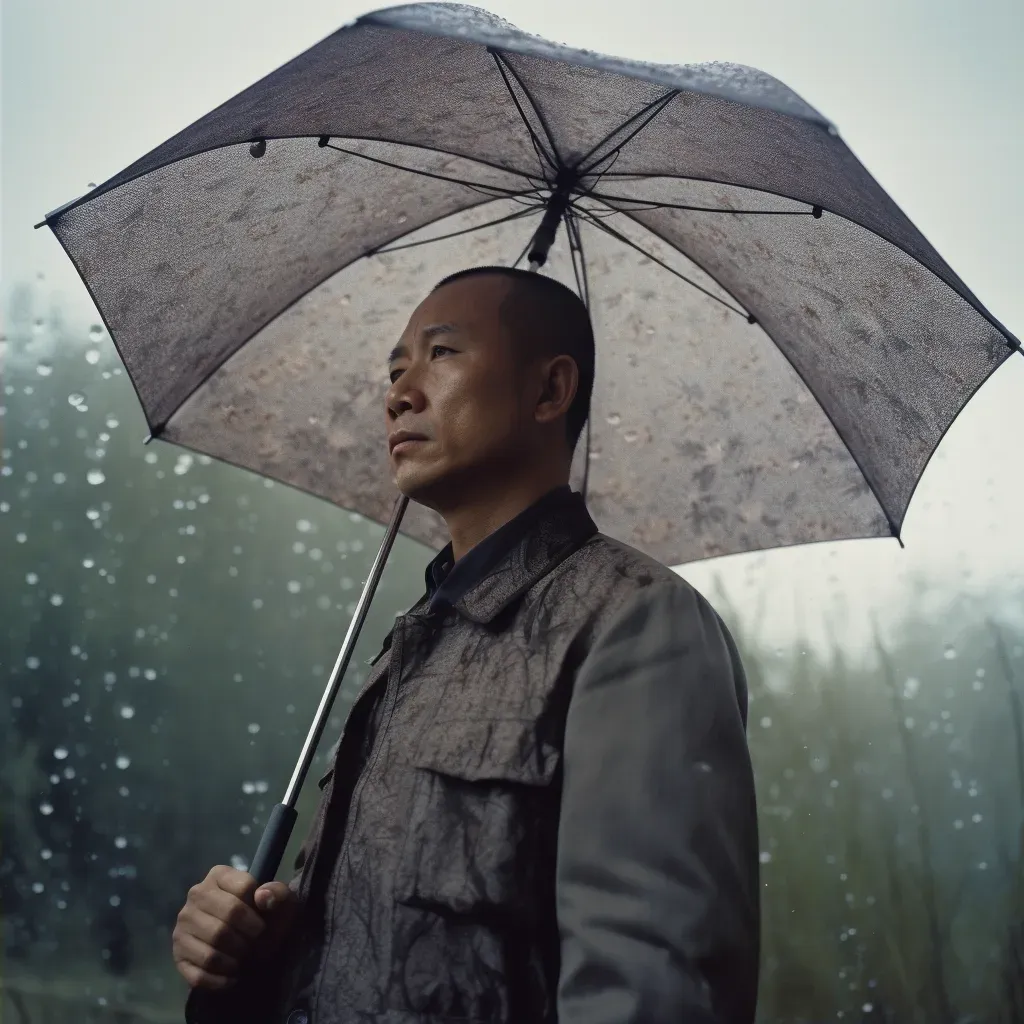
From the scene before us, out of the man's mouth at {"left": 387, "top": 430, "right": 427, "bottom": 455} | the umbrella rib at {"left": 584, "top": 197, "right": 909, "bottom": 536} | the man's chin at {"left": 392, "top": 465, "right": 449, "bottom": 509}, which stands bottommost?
the man's chin at {"left": 392, "top": 465, "right": 449, "bottom": 509}

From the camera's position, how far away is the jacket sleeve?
764mm

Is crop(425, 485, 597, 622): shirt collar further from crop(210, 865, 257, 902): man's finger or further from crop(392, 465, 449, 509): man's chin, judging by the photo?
crop(210, 865, 257, 902): man's finger

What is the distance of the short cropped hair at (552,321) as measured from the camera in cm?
127

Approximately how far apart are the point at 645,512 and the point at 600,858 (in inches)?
32.4

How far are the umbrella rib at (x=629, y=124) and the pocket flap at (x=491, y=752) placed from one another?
2.19 feet

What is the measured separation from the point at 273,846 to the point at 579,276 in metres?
0.87

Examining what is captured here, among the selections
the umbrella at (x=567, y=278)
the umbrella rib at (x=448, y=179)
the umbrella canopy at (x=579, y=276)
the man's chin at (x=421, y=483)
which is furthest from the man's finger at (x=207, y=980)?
the umbrella rib at (x=448, y=179)

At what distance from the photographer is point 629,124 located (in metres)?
1.23

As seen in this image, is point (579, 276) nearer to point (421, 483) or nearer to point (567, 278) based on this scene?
point (567, 278)

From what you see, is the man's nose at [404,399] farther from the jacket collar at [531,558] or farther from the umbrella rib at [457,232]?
the umbrella rib at [457,232]

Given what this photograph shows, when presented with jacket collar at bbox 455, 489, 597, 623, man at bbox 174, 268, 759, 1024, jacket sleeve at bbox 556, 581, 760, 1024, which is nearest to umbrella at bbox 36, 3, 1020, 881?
man at bbox 174, 268, 759, 1024

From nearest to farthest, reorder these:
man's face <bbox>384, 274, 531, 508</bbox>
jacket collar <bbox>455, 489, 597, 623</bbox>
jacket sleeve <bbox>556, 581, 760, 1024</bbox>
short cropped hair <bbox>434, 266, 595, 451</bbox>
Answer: jacket sleeve <bbox>556, 581, 760, 1024</bbox>, jacket collar <bbox>455, 489, 597, 623</bbox>, man's face <bbox>384, 274, 531, 508</bbox>, short cropped hair <bbox>434, 266, 595, 451</bbox>

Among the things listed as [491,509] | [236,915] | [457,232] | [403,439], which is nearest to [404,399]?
[403,439]

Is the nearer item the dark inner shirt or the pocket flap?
the pocket flap
